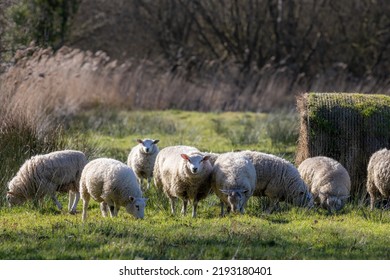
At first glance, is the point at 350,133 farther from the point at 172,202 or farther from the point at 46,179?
the point at 46,179

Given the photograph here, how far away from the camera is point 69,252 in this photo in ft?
26.4

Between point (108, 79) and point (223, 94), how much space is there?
12.8 ft

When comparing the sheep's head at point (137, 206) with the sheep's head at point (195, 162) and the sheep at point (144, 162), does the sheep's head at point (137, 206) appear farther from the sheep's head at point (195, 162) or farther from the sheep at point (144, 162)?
the sheep at point (144, 162)

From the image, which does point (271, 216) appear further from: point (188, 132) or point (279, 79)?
point (279, 79)

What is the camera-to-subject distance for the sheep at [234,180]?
10.2 metres

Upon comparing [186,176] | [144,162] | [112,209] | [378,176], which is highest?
[378,176]

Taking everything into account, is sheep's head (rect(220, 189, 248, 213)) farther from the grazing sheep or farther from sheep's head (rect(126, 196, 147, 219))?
sheep's head (rect(126, 196, 147, 219))

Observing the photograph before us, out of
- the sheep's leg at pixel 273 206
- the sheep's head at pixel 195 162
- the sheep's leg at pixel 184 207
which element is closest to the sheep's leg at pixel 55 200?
the sheep's leg at pixel 184 207

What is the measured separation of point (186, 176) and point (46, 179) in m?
1.81

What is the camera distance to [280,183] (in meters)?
11.0

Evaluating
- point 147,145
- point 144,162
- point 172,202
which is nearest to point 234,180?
point 172,202

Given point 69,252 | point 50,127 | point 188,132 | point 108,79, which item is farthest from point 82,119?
point 69,252

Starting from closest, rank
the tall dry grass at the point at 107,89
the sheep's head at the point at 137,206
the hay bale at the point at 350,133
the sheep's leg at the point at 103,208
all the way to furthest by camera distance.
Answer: the sheep's head at the point at 137,206, the sheep's leg at the point at 103,208, the hay bale at the point at 350,133, the tall dry grass at the point at 107,89

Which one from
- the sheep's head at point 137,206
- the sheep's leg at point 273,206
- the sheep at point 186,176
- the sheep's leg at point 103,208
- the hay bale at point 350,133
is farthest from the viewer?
the hay bale at point 350,133
